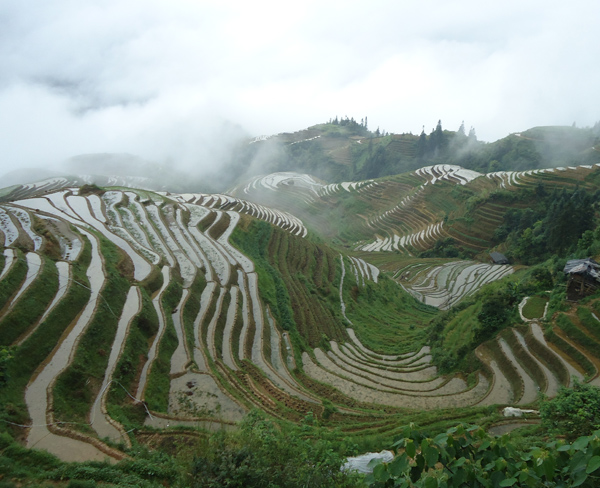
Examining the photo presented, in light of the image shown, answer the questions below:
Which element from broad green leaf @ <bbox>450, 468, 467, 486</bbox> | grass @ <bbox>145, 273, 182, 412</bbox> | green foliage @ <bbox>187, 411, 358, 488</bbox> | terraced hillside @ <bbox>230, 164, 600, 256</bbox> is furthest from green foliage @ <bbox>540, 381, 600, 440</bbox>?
terraced hillside @ <bbox>230, 164, 600, 256</bbox>

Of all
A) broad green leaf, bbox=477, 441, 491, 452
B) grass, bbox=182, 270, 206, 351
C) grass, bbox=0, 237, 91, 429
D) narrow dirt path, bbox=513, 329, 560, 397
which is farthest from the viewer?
grass, bbox=182, 270, 206, 351

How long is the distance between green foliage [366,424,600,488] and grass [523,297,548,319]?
56.7 feet

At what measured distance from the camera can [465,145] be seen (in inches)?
3767

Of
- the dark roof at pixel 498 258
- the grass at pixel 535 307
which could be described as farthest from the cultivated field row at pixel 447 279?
the grass at pixel 535 307

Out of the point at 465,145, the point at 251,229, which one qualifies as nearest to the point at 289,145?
the point at 465,145

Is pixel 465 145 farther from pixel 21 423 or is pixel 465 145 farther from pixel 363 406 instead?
pixel 21 423

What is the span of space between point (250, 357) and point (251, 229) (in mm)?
18829

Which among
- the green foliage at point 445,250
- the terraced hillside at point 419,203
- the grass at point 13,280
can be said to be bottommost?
the grass at point 13,280

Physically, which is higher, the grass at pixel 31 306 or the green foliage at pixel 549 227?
the green foliage at pixel 549 227

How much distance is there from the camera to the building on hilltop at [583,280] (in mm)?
16000

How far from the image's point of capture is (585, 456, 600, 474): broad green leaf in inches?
91.9

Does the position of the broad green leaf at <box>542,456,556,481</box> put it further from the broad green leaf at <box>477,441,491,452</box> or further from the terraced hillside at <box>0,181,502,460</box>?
the terraced hillside at <box>0,181,502,460</box>

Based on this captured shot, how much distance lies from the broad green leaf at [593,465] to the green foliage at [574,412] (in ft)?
21.5

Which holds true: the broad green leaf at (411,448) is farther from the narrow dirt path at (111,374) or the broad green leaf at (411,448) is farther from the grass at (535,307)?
the grass at (535,307)
